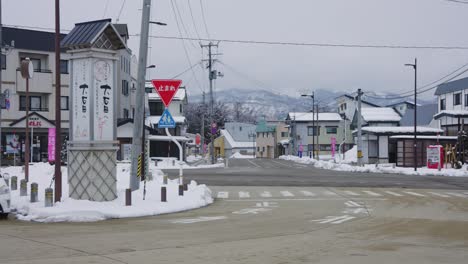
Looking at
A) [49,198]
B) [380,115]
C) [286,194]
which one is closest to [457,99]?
[380,115]

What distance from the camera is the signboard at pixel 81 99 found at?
1722cm

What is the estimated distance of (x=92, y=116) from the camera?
17.2 m

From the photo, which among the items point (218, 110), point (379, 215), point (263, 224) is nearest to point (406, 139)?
point (379, 215)

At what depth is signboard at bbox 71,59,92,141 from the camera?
1722 centimetres

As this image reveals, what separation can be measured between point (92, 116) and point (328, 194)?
12.0 metres

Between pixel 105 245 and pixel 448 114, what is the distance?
5169 centimetres

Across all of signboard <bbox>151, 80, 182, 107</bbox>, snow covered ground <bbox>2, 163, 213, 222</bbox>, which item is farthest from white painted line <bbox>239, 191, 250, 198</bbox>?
signboard <bbox>151, 80, 182, 107</bbox>

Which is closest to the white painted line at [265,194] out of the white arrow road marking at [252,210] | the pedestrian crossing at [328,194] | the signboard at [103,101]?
the pedestrian crossing at [328,194]

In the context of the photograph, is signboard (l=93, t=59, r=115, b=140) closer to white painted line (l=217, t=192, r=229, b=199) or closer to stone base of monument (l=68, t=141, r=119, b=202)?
stone base of monument (l=68, t=141, r=119, b=202)

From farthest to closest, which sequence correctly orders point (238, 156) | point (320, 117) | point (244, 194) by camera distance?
point (238, 156) < point (320, 117) < point (244, 194)

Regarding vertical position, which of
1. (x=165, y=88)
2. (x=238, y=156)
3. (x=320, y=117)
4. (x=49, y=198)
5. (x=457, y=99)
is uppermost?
(x=457, y=99)

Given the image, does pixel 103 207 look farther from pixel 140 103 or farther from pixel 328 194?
pixel 328 194

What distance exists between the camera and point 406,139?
51531 millimetres

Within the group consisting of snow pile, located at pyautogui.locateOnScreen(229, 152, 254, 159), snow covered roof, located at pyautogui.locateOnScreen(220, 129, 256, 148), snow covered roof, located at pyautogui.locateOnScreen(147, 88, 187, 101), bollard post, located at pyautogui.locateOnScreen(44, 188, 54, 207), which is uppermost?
snow covered roof, located at pyautogui.locateOnScreen(147, 88, 187, 101)
